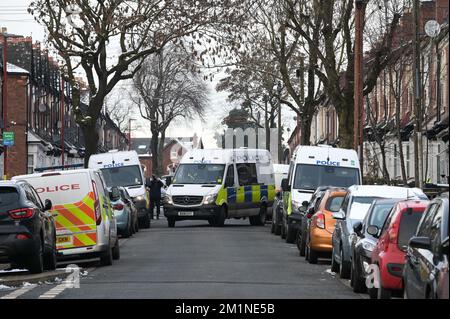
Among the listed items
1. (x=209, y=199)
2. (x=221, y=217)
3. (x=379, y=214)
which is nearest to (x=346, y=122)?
(x=221, y=217)

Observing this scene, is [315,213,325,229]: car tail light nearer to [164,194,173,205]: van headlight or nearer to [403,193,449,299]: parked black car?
[403,193,449,299]: parked black car

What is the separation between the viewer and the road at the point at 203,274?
1600 centimetres

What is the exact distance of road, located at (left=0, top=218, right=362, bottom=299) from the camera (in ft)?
52.5

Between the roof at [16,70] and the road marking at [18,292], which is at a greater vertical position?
the roof at [16,70]

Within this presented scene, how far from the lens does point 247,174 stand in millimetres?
41281

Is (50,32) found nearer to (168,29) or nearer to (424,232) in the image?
(168,29)

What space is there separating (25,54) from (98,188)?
5375 cm

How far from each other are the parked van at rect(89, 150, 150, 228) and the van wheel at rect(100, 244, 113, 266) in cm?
1774

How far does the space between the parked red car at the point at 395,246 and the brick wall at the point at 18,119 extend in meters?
53.6

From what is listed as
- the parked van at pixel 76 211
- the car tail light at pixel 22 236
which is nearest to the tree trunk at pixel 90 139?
the parked van at pixel 76 211

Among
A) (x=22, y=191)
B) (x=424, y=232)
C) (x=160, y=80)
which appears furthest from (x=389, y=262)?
(x=160, y=80)

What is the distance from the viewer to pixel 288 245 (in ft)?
98.4

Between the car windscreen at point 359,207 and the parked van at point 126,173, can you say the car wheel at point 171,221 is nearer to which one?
the parked van at point 126,173

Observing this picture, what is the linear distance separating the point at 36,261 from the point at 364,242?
591 centimetres
